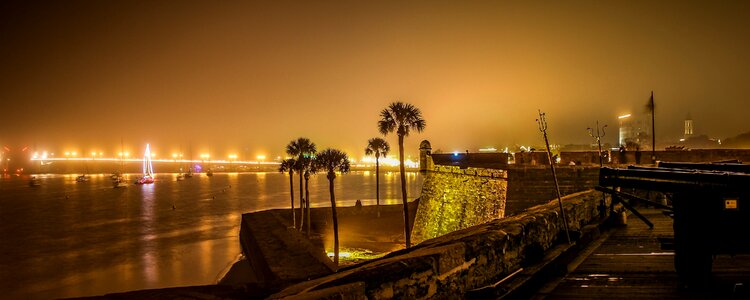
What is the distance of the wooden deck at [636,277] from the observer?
4.92m

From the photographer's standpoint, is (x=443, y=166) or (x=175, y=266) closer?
(x=443, y=166)

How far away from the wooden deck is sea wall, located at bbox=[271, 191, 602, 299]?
58 centimetres

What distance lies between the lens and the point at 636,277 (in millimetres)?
5758

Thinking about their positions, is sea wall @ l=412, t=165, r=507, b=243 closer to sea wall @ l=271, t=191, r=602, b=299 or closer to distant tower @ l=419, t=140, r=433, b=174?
distant tower @ l=419, t=140, r=433, b=174

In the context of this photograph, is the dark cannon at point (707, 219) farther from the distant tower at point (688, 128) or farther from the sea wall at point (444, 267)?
the distant tower at point (688, 128)

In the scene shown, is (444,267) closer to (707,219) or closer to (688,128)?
(707,219)

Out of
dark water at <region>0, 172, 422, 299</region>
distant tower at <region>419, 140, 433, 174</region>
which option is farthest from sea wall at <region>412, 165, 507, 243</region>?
dark water at <region>0, 172, 422, 299</region>

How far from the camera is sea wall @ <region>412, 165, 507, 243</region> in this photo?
22000mm

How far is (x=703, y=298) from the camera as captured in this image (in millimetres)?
4684

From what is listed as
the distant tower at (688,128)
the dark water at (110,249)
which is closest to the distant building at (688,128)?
the distant tower at (688,128)

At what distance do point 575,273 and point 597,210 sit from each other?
5397 millimetres

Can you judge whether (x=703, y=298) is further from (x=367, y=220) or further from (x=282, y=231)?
(x=367, y=220)

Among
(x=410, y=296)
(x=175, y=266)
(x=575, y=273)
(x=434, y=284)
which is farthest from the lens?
(x=175, y=266)

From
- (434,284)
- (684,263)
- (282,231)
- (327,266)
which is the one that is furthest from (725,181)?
(282,231)
